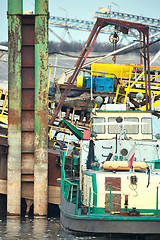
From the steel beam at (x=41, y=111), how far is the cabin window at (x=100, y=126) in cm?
305

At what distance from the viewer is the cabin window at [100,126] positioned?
23.2m

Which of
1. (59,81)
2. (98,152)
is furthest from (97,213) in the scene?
(59,81)

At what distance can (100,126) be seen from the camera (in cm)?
2330

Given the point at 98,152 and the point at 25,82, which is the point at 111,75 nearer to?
the point at 25,82

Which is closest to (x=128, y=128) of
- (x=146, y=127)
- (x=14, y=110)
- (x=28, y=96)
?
(x=146, y=127)

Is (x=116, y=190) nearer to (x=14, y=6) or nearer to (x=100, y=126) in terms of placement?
(x=100, y=126)

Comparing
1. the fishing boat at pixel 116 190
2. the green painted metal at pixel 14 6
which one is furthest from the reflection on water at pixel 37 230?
the green painted metal at pixel 14 6

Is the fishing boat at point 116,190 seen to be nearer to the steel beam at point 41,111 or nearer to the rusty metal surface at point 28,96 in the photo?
the steel beam at point 41,111

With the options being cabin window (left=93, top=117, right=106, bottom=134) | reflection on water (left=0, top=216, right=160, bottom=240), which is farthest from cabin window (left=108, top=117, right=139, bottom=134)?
reflection on water (left=0, top=216, right=160, bottom=240)

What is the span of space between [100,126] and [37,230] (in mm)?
5248

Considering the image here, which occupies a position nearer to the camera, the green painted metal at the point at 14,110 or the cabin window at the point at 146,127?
the cabin window at the point at 146,127

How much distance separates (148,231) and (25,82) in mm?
11342

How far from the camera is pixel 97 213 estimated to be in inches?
717

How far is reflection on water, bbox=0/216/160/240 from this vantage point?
17884mm
